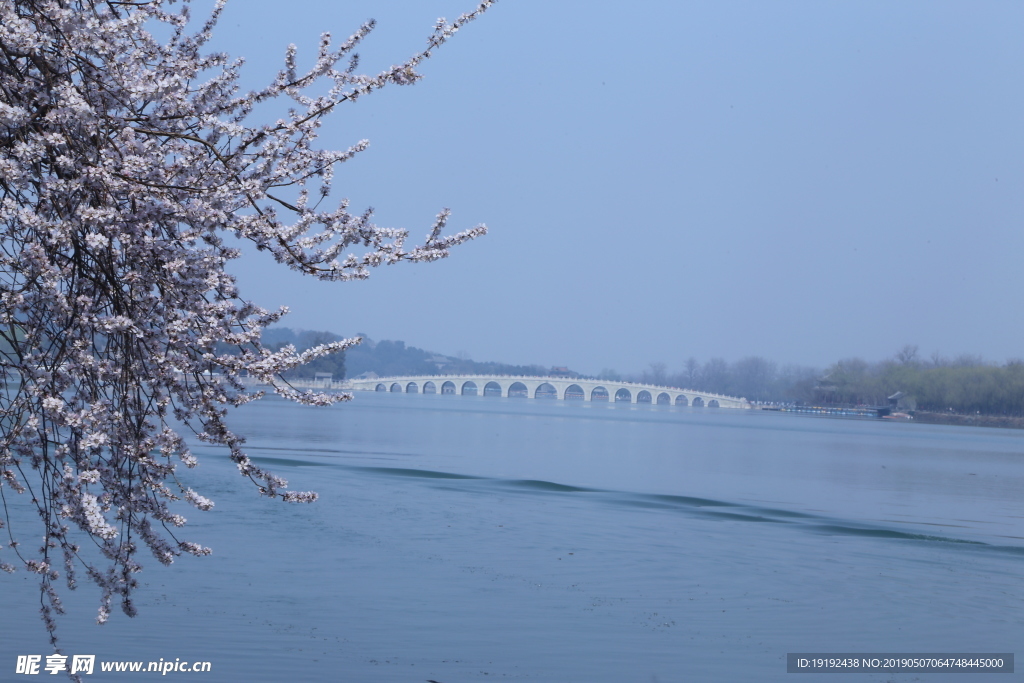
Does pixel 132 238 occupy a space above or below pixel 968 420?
above

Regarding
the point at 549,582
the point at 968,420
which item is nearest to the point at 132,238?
the point at 549,582

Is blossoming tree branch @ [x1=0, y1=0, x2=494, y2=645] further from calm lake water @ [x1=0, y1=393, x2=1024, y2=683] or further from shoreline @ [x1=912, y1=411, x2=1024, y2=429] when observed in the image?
shoreline @ [x1=912, y1=411, x2=1024, y2=429]

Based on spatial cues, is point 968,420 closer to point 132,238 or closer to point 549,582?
point 549,582

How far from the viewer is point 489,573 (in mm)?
14430

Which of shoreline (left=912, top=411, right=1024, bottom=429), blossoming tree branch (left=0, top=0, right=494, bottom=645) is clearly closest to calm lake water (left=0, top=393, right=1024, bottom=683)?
blossoming tree branch (left=0, top=0, right=494, bottom=645)

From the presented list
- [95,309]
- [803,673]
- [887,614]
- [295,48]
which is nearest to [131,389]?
[95,309]

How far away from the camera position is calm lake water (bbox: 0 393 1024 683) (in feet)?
32.5

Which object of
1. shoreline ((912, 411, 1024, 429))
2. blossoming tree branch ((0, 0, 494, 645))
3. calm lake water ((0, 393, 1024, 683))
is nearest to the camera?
blossoming tree branch ((0, 0, 494, 645))

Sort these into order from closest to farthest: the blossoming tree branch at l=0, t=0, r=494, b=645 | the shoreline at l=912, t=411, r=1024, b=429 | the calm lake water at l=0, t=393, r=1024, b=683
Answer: the blossoming tree branch at l=0, t=0, r=494, b=645, the calm lake water at l=0, t=393, r=1024, b=683, the shoreline at l=912, t=411, r=1024, b=429

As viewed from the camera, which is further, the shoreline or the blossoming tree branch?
the shoreline

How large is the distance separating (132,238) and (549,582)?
35.4 feet

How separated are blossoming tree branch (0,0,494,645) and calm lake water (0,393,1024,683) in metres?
5.00

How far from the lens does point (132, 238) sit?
4176 millimetres

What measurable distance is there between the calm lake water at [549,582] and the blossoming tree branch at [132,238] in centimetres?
500
